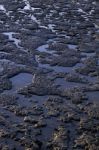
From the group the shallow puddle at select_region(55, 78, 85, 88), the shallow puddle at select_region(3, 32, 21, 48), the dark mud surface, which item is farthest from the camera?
the shallow puddle at select_region(3, 32, 21, 48)

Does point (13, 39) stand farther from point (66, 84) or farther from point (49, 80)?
point (66, 84)

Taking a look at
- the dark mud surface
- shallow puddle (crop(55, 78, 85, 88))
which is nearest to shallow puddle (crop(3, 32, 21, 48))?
the dark mud surface

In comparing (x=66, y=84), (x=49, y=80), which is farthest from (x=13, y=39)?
(x=66, y=84)

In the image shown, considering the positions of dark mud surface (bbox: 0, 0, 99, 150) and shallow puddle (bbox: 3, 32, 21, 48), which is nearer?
dark mud surface (bbox: 0, 0, 99, 150)

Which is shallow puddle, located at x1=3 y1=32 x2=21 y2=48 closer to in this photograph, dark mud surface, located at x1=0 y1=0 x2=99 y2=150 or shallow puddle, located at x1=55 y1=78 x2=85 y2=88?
dark mud surface, located at x1=0 y1=0 x2=99 y2=150

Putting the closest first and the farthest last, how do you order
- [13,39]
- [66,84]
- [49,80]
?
[66,84], [49,80], [13,39]

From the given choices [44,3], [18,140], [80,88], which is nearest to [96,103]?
[80,88]

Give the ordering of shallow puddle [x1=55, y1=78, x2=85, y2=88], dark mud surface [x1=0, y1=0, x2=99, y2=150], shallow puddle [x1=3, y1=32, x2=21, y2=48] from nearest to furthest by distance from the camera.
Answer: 1. dark mud surface [x1=0, y1=0, x2=99, y2=150]
2. shallow puddle [x1=55, y1=78, x2=85, y2=88]
3. shallow puddle [x1=3, y1=32, x2=21, y2=48]

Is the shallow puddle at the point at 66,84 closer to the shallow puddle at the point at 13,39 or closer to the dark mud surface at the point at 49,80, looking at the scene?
the dark mud surface at the point at 49,80

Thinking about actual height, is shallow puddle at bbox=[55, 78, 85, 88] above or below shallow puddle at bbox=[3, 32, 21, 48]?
above
